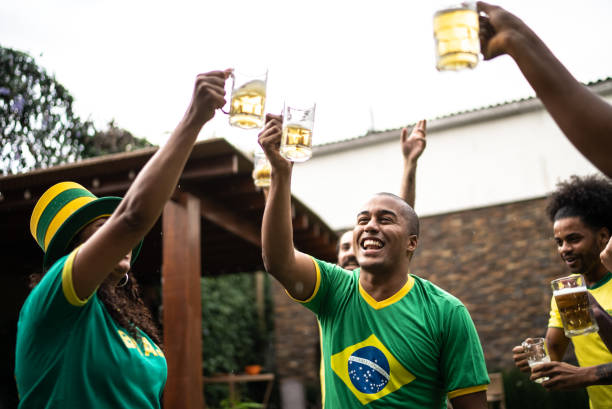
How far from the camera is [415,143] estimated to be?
357cm

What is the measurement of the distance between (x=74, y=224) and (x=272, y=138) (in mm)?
866

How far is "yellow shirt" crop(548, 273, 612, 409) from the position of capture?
3.08m

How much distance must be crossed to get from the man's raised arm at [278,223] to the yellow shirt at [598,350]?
5.22 ft

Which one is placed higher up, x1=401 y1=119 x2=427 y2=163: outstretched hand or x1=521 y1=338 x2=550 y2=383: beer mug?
x1=401 y1=119 x2=427 y2=163: outstretched hand

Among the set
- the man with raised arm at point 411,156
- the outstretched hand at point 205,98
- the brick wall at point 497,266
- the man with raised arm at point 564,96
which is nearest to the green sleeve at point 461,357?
the man with raised arm at point 411,156

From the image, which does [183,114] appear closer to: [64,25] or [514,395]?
[64,25]

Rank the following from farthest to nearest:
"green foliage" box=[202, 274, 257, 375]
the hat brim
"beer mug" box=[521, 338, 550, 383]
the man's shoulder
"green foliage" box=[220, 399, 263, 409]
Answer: "green foliage" box=[202, 274, 257, 375], "green foliage" box=[220, 399, 263, 409], "beer mug" box=[521, 338, 550, 383], the man's shoulder, the hat brim

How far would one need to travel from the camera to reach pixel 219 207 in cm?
695

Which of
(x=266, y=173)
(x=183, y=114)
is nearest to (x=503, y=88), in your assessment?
(x=266, y=173)

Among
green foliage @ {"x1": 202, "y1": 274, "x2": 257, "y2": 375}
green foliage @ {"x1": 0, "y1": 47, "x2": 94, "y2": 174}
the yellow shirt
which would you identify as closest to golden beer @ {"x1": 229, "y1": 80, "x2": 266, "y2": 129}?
the yellow shirt

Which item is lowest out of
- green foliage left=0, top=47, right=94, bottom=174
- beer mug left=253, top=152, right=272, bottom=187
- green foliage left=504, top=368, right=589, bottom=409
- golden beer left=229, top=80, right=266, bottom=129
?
green foliage left=504, top=368, right=589, bottom=409

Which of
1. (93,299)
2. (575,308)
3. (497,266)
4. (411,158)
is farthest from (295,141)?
(497,266)

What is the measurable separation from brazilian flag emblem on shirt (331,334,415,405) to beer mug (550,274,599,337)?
79cm

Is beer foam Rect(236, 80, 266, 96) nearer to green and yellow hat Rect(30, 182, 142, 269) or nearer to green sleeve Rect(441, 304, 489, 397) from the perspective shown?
green and yellow hat Rect(30, 182, 142, 269)
